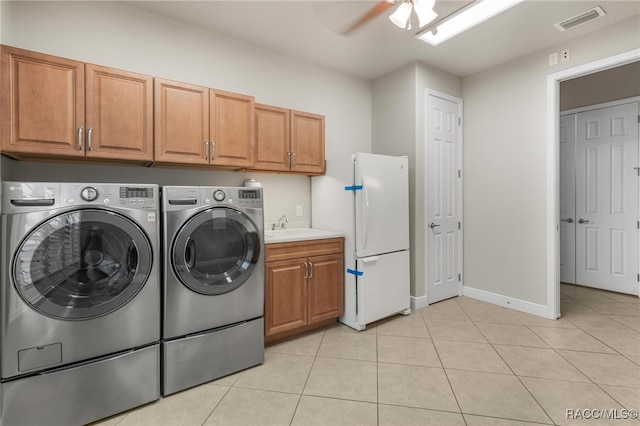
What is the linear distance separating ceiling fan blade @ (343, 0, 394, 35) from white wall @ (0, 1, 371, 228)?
867 mm

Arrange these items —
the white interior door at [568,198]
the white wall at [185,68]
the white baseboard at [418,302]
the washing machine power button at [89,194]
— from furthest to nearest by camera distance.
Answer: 1. the white interior door at [568,198]
2. the white baseboard at [418,302]
3. the white wall at [185,68]
4. the washing machine power button at [89,194]

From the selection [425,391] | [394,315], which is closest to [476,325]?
[394,315]

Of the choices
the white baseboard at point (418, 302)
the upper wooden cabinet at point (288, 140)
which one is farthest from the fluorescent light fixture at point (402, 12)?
the white baseboard at point (418, 302)

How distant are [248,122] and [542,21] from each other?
2686 mm

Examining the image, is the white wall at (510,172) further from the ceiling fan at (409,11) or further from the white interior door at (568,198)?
the ceiling fan at (409,11)

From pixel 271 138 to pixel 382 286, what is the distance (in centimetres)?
176

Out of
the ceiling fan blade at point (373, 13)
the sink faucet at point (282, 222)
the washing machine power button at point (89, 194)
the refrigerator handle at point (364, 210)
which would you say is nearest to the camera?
the washing machine power button at point (89, 194)

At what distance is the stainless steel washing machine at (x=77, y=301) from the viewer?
1533mm

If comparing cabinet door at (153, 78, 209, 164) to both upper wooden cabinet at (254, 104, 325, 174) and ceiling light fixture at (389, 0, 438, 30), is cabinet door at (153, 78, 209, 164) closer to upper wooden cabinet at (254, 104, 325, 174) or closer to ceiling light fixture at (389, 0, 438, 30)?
upper wooden cabinet at (254, 104, 325, 174)

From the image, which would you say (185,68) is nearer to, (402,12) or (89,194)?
(89,194)

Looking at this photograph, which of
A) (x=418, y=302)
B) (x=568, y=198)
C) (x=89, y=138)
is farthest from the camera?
(x=568, y=198)

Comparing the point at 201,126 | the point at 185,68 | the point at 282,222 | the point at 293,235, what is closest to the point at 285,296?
the point at 293,235

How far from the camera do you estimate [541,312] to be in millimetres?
3207

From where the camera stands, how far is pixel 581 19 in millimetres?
2650
